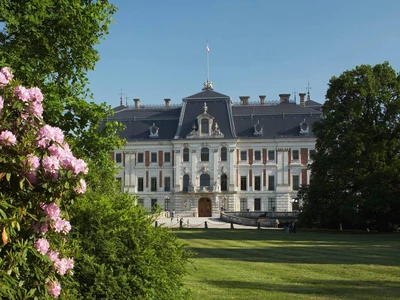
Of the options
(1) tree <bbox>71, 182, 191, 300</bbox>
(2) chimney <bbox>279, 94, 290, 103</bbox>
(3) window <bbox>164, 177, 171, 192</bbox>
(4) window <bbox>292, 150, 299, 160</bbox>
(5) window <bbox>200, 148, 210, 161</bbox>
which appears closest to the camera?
(1) tree <bbox>71, 182, 191, 300</bbox>

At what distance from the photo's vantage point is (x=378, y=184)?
32844 mm

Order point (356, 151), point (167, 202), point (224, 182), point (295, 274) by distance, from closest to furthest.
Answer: point (295, 274), point (356, 151), point (224, 182), point (167, 202)

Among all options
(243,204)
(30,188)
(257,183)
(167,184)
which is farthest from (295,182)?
(30,188)

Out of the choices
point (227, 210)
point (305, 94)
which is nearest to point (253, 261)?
point (227, 210)

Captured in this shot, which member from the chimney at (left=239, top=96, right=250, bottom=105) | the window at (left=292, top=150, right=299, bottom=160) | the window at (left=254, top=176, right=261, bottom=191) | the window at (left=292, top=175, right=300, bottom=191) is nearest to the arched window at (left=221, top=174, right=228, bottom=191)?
the window at (left=254, top=176, right=261, bottom=191)

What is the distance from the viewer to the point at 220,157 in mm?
62781

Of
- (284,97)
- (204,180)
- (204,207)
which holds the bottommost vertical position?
(204,207)

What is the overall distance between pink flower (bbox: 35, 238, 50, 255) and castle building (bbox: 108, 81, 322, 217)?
186 feet

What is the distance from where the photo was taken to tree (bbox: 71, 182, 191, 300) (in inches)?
269

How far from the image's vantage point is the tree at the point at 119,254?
684 cm

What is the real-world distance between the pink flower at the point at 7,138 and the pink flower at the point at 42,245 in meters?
0.98

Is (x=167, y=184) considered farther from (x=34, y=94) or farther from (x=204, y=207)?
(x=34, y=94)

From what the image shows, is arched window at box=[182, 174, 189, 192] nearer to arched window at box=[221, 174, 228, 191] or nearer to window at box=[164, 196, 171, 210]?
window at box=[164, 196, 171, 210]

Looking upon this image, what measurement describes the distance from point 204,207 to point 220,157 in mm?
6196
